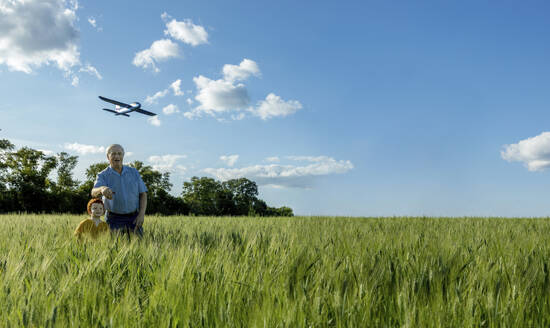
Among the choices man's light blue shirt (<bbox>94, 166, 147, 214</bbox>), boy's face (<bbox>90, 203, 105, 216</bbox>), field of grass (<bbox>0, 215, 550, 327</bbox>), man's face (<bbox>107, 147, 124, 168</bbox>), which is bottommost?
field of grass (<bbox>0, 215, 550, 327</bbox>)

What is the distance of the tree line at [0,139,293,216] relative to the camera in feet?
133

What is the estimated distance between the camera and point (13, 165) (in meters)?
44.0

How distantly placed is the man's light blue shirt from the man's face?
5.7 inches

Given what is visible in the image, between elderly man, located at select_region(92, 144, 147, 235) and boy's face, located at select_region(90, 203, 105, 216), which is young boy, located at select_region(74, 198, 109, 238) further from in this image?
elderly man, located at select_region(92, 144, 147, 235)

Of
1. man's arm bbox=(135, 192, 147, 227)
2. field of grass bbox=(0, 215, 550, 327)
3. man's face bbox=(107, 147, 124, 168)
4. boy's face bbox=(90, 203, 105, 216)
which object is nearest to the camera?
field of grass bbox=(0, 215, 550, 327)

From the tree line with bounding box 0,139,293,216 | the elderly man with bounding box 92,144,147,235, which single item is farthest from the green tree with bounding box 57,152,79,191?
the elderly man with bounding box 92,144,147,235

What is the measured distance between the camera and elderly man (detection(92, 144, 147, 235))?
5.58m

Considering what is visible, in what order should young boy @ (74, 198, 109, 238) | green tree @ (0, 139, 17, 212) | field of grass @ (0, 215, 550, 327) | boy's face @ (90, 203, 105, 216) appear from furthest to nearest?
green tree @ (0, 139, 17, 212) < boy's face @ (90, 203, 105, 216) < young boy @ (74, 198, 109, 238) < field of grass @ (0, 215, 550, 327)

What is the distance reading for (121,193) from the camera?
566 cm

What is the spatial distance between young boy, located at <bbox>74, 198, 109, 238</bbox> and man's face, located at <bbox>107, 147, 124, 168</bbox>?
0.61m

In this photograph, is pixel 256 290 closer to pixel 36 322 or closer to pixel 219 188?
pixel 36 322

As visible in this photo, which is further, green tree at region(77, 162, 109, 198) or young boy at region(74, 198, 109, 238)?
green tree at region(77, 162, 109, 198)

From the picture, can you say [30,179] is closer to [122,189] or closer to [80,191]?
[80,191]

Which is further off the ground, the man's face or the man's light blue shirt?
the man's face
